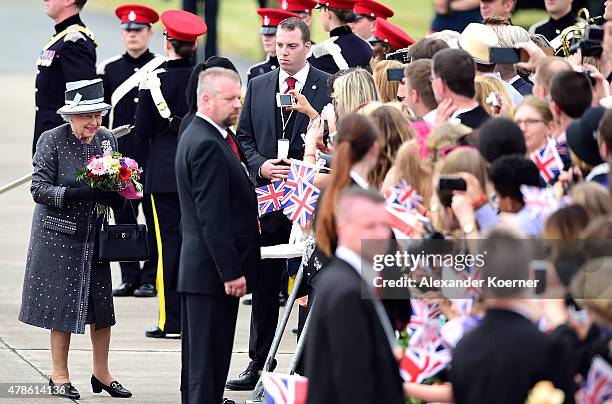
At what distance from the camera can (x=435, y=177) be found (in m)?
6.00

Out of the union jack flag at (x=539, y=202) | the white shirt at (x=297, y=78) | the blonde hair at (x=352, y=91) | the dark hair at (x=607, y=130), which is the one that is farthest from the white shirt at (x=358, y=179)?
the white shirt at (x=297, y=78)

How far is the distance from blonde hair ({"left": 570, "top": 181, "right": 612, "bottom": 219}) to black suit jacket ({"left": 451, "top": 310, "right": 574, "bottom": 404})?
0.77 meters

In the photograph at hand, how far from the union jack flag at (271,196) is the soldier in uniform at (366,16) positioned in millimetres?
3520

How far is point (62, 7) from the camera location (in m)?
11.2

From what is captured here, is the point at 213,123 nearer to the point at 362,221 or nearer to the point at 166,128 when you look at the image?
the point at 362,221

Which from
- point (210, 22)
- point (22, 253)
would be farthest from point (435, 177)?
point (210, 22)

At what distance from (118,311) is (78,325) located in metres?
2.74

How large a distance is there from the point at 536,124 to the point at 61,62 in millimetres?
5573

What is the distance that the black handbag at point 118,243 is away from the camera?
27.1 feet

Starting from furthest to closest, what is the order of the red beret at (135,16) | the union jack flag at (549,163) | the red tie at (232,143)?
the red beret at (135,16) < the red tie at (232,143) < the union jack flag at (549,163)

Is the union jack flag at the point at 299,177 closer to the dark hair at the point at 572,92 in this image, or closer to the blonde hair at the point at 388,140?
the blonde hair at the point at 388,140

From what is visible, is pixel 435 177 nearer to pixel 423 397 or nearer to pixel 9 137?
pixel 423 397

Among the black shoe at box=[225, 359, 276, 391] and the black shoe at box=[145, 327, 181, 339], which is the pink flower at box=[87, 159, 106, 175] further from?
the black shoe at box=[145, 327, 181, 339]

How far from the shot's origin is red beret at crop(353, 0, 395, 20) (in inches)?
456
